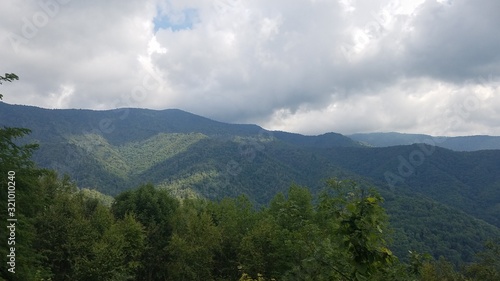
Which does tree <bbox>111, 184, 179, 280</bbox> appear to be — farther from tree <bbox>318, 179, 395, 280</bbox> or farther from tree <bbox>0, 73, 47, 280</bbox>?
tree <bbox>318, 179, 395, 280</bbox>

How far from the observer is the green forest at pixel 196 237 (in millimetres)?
5090

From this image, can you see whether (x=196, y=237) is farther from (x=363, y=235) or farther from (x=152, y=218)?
(x=363, y=235)

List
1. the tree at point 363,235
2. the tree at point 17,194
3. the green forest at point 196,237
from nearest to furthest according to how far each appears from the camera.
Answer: the tree at point 363,235 < the green forest at point 196,237 < the tree at point 17,194

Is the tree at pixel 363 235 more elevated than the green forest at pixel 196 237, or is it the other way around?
the tree at pixel 363 235

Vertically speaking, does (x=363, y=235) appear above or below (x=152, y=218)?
above

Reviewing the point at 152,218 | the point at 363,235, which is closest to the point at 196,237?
the point at 152,218

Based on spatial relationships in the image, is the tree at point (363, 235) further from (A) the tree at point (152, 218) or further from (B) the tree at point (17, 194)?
(A) the tree at point (152, 218)

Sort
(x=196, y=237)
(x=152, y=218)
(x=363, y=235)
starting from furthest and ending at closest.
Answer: (x=152, y=218) → (x=196, y=237) → (x=363, y=235)

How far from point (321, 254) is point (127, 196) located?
1720 inches

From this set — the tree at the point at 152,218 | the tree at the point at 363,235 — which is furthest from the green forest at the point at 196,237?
the tree at the point at 152,218

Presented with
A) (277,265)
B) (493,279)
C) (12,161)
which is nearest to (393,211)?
(493,279)

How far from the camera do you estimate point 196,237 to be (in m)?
32.2

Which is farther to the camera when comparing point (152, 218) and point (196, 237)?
point (152, 218)

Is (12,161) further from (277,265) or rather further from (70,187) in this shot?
(70,187)
